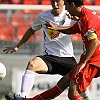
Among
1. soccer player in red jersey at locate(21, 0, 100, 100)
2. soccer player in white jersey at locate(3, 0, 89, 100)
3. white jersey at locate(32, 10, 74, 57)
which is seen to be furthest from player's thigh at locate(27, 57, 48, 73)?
soccer player in red jersey at locate(21, 0, 100, 100)

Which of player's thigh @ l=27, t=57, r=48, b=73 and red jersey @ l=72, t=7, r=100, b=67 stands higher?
red jersey @ l=72, t=7, r=100, b=67

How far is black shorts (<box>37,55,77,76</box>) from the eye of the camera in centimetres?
675

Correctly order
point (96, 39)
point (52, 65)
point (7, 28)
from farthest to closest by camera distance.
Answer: point (7, 28), point (52, 65), point (96, 39)

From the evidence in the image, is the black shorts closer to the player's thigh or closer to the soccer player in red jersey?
the player's thigh

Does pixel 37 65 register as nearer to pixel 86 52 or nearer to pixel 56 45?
pixel 56 45

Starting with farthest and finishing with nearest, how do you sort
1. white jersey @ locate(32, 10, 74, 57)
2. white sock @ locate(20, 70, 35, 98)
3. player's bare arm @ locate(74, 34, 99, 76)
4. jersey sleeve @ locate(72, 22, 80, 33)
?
1. white jersey @ locate(32, 10, 74, 57)
2. white sock @ locate(20, 70, 35, 98)
3. jersey sleeve @ locate(72, 22, 80, 33)
4. player's bare arm @ locate(74, 34, 99, 76)

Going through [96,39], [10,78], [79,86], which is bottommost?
[10,78]

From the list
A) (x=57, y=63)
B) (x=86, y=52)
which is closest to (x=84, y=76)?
(x=86, y=52)

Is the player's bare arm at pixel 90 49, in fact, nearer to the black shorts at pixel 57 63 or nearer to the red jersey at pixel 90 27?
the red jersey at pixel 90 27

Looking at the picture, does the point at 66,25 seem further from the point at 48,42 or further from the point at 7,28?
the point at 7,28

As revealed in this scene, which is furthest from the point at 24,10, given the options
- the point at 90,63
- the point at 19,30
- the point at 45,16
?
the point at 90,63

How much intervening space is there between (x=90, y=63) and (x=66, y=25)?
5.12 feet

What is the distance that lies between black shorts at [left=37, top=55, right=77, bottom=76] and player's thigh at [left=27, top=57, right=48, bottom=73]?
9 cm

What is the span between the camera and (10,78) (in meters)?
9.23
